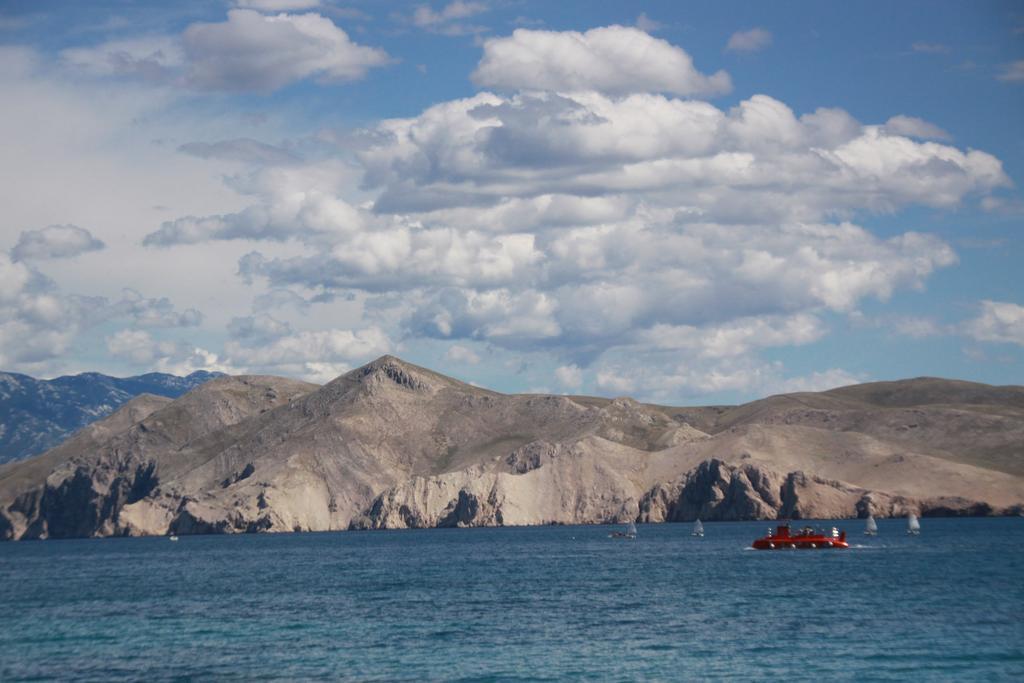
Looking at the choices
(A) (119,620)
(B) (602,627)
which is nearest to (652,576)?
(B) (602,627)

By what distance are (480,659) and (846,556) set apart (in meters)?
83.8

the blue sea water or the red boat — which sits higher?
the red boat

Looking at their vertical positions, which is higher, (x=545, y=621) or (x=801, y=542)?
(x=801, y=542)

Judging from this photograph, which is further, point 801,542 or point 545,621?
point 801,542

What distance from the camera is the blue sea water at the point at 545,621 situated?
6219 centimetres

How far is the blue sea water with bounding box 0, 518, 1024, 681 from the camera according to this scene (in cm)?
6219

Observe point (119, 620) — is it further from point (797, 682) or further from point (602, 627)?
point (797, 682)

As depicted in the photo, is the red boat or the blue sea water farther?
the red boat

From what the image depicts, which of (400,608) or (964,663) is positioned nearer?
(964,663)

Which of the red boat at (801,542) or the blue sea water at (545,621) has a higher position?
the red boat at (801,542)

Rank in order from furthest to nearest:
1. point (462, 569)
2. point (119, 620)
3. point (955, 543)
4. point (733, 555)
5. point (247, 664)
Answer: point (955, 543) → point (733, 555) → point (462, 569) → point (119, 620) → point (247, 664)

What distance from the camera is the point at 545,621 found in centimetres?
8044

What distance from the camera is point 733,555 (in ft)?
478

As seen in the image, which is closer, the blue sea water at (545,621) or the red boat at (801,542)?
the blue sea water at (545,621)
